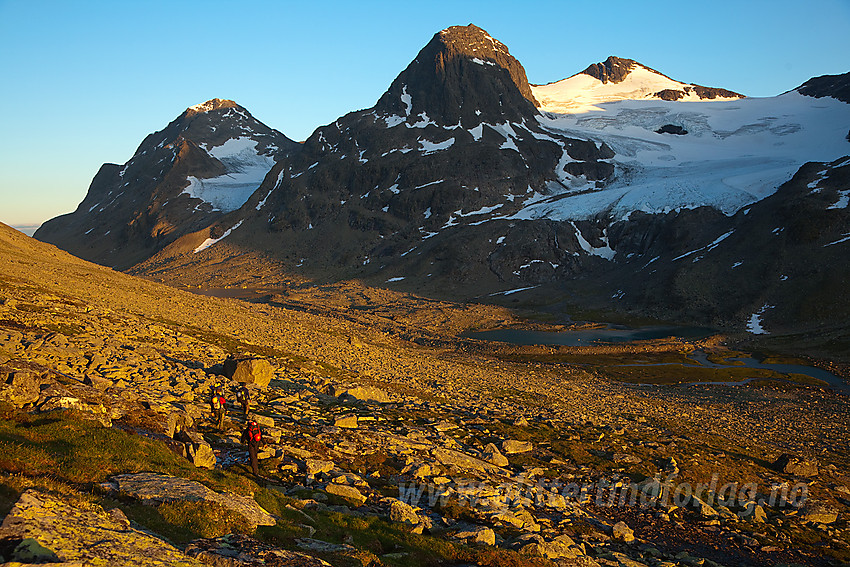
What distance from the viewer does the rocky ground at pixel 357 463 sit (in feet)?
39.2

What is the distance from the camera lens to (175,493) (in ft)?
42.1

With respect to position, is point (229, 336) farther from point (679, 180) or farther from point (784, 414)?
point (679, 180)

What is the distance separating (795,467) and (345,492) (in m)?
28.2

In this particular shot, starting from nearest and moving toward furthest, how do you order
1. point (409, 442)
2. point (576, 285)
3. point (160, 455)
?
point (160, 455) → point (409, 442) → point (576, 285)

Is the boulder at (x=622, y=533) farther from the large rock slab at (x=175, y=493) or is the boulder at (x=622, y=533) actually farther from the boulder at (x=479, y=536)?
the large rock slab at (x=175, y=493)

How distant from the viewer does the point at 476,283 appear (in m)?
163

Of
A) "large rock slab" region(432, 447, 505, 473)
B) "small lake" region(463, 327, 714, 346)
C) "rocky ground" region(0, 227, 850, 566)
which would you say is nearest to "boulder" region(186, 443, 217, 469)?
"rocky ground" region(0, 227, 850, 566)

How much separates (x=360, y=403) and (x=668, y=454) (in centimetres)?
1904

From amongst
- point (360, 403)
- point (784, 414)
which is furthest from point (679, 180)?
point (360, 403)

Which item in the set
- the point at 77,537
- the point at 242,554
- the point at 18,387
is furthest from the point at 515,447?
the point at 77,537

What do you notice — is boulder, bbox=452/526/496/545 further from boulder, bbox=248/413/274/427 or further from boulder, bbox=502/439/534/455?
boulder, bbox=502/439/534/455

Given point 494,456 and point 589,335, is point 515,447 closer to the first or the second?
point 494,456

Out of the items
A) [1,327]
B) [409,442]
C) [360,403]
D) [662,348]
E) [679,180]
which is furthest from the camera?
[679,180]

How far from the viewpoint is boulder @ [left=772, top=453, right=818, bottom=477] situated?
3128cm
